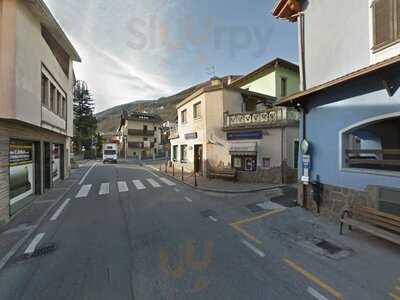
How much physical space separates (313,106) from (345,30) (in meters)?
2.45

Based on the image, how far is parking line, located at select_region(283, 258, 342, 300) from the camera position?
3.48 m

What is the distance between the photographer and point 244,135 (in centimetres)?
1418

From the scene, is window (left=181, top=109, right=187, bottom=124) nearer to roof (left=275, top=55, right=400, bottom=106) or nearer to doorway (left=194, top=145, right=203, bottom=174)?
doorway (left=194, top=145, right=203, bottom=174)

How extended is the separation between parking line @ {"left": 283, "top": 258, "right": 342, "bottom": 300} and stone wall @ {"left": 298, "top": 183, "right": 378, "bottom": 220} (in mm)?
3105

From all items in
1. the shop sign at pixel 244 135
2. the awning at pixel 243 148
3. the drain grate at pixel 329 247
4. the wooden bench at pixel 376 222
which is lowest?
the drain grate at pixel 329 247

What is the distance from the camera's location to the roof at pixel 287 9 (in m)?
8.52

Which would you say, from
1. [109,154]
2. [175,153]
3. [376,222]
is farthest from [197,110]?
[109,154]

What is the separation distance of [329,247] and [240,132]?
9.96 metres

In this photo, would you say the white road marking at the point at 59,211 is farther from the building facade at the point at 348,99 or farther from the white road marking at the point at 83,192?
the building facade at the point at 348,99

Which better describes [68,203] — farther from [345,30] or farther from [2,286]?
[345,30]

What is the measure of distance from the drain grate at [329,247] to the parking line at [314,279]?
3.82 ft

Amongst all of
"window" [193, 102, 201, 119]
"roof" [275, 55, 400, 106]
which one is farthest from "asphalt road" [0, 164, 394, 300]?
"window" [193, 102, 201, 119]

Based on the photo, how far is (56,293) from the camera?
139 inches

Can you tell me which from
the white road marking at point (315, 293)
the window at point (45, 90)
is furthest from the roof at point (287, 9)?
the window at point (45, 90)
